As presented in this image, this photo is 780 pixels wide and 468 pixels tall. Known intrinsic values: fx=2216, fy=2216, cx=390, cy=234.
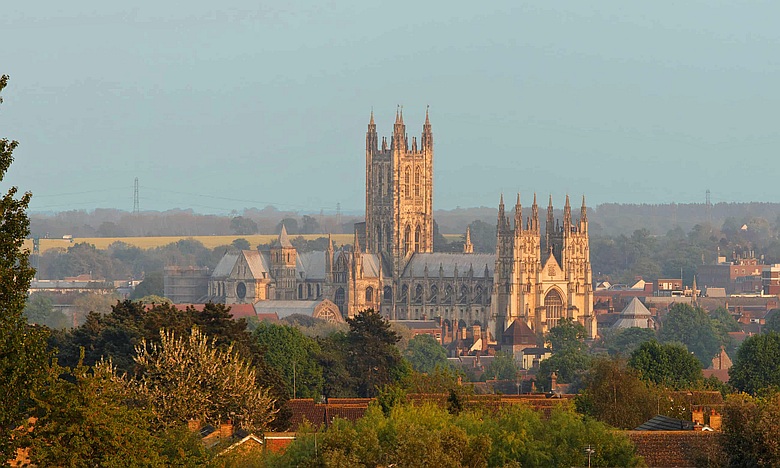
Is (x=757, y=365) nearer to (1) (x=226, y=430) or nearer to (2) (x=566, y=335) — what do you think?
(1) (x=226, y=430)

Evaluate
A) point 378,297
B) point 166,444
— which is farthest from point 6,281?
point 378,297

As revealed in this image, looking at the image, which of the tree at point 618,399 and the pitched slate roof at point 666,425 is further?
the tree at point 618,399

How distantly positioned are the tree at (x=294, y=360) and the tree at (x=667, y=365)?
489 inches

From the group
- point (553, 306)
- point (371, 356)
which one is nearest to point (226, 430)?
point (371, 356)

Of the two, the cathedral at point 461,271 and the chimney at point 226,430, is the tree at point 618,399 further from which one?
the cathedral at point 461,271

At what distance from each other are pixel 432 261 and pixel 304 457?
148 metres

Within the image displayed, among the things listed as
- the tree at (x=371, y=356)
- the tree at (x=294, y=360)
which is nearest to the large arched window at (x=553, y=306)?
the tree at (x=371, y=356)

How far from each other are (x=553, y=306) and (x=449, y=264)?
1278cm

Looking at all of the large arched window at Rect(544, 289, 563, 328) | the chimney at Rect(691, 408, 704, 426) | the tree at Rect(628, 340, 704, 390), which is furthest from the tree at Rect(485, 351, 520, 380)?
the chimney at Rect(691, 408, 704, 426)

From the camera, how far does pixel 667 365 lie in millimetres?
90188

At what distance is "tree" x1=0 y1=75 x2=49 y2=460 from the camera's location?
35969mm

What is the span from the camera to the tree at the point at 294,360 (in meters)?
81.9

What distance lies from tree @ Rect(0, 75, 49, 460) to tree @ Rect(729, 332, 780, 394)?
5373cm

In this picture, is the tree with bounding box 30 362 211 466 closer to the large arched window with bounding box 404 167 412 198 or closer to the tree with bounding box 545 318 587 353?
the tree with bounding box 545 318 587 353
